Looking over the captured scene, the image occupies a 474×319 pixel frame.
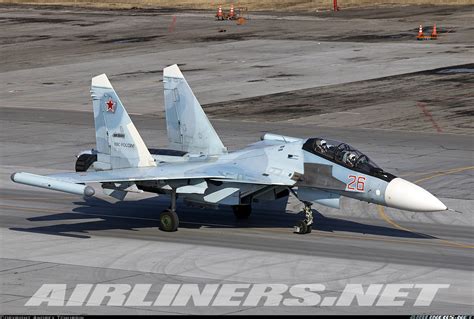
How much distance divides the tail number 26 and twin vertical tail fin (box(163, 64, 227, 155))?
5575 millimetres

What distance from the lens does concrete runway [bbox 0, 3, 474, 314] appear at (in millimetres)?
29844

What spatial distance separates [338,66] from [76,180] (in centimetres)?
4236

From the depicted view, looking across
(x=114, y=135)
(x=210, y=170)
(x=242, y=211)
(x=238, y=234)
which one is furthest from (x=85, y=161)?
(x=238, y=234)

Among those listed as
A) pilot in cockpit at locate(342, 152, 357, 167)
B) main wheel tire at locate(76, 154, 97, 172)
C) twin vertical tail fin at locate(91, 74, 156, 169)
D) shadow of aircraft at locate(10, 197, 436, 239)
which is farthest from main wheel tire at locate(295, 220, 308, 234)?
main wheel tire at locate(76, 154, 97, 172)

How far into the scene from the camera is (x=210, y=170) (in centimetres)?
3550

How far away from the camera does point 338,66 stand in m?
75.2

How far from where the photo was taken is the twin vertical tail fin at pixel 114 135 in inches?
1458

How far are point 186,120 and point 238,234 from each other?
15.8ft

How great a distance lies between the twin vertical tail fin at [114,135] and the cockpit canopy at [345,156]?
18.3ft

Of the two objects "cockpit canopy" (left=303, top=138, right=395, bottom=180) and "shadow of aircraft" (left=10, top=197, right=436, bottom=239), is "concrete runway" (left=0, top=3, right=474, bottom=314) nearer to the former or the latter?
"shadow of aircraft" (left=10, top=197, right=436, bottom=239)

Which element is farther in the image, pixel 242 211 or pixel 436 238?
pixel 242 211

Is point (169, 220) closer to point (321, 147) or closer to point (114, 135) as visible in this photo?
point (114, 135)
